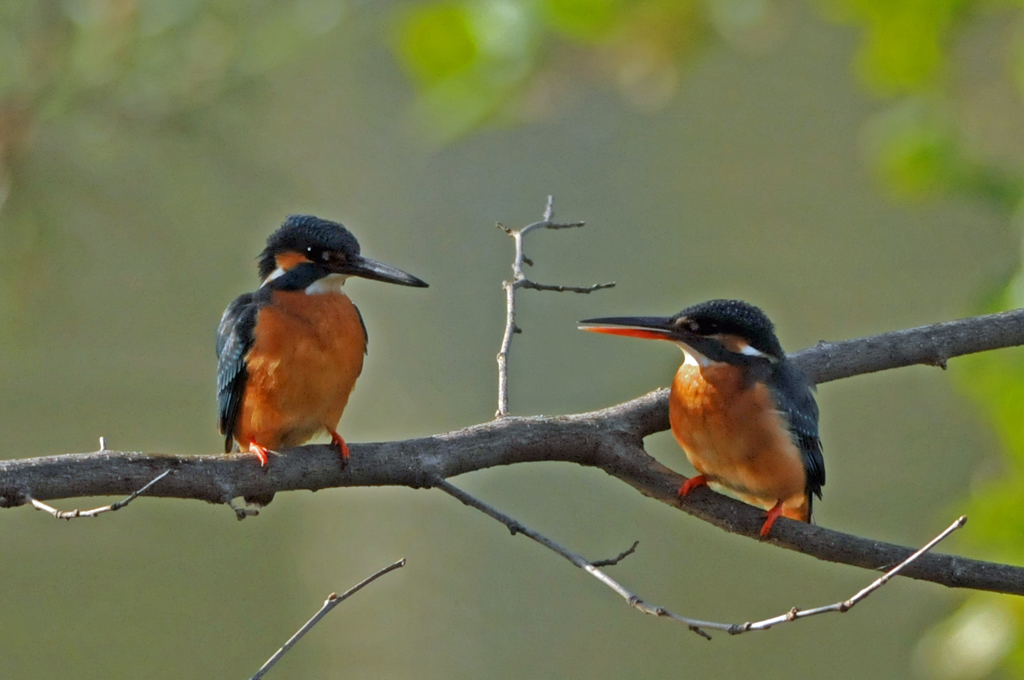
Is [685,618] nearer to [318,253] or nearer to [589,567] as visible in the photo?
[589,567]

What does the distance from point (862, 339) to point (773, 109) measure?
10.3 feet

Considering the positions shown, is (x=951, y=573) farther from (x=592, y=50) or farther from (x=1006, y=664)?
(x=592, y=50)

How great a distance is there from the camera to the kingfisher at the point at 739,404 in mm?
1562

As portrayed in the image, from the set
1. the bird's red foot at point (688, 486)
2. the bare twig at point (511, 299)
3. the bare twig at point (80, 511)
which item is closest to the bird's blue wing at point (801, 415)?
the bird's red foot at point (688, 486)

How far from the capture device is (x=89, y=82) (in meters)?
2.29

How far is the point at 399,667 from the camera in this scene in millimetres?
4102

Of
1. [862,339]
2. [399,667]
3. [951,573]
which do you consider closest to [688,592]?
[399,667]

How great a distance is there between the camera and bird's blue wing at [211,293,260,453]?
1.62m

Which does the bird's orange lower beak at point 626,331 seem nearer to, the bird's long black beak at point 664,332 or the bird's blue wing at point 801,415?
the bird's long black beak at point 664,332

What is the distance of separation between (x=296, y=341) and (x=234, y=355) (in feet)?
0.40

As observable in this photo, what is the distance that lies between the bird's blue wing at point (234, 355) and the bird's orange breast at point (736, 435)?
0.68 meters

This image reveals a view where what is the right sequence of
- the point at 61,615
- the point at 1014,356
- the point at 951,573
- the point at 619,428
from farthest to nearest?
the point at 61,615, the point at 1014,356, the point at 619,428, the point at 951,573

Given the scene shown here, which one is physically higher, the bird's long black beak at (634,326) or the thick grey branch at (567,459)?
the bird's long black beak at (634,326)

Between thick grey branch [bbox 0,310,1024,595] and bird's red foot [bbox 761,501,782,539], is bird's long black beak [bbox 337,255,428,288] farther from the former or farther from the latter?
bird's red foot [bbox 761,501,782,539]
